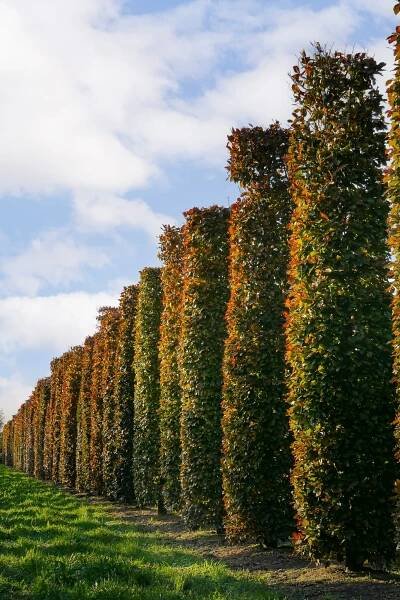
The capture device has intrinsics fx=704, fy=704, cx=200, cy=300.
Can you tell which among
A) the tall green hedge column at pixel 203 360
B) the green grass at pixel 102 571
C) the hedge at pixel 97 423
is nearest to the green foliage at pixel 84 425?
the hedge at pixel 97 423

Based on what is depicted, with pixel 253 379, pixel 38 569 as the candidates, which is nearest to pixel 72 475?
pixel 253 379

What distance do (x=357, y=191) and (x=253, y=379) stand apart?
4.22 m

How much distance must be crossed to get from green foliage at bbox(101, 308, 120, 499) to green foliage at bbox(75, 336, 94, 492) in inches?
124

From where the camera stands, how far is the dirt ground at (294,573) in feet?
29.7

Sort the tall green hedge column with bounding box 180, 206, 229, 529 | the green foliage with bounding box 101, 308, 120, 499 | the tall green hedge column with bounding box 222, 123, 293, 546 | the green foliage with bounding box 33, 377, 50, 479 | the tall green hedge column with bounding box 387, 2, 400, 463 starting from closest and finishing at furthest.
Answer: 1. the tall green hedge column with bounding box 387, 2, 400, 463
2. the tall green hedge column with bounding box 222, 123, 293, 546
3. the tall green hedge column with bounding box 180, 206, 229, 529
4. the green foliage with bounding box 101, 308, 120, 499
5. the green foliage with bounding box 33, 377, 50, 479

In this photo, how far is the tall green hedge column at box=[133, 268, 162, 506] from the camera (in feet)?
69.3

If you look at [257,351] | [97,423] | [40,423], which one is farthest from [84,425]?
[257,351]

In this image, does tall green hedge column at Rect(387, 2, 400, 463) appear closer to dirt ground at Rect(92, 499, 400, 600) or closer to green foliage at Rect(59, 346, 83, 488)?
dirt ground at Rect(92, 499, 400, 600)

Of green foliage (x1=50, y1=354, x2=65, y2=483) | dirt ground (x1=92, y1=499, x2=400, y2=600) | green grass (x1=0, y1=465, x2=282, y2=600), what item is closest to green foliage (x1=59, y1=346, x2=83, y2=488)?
green foliage (x1=50, y1=354, x2=65, y2=483)

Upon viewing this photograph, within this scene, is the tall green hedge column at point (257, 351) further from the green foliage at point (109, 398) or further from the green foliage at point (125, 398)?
the green foliage at point (109, 398)

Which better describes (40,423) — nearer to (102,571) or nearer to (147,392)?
(147,392)

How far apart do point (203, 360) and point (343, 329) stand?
20.4ft

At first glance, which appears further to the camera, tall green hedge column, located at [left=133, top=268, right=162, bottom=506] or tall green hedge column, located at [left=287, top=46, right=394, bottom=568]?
tall green hedge column, located at [left=133, top=268, right=162, bottom=506]

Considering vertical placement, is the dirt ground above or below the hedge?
below
